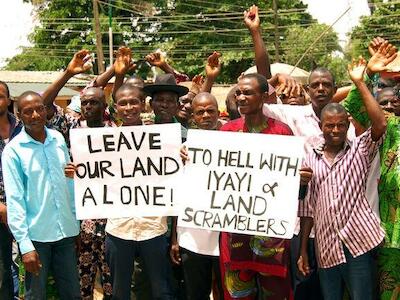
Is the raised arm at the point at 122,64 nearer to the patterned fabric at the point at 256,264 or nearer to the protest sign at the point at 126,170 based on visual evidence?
the protest sign at the point at 126,170

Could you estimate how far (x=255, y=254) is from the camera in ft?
14.9

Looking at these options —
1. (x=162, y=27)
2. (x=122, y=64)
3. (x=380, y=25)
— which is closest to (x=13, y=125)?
(x=122, y=64)

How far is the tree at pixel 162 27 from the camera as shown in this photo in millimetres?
35438

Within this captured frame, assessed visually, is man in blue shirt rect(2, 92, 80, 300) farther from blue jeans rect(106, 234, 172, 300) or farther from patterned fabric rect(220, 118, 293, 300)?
patterned fabric rect(220, 118, 293, 300)

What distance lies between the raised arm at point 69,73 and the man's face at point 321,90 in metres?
1.99

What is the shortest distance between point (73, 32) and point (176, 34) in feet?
21.4

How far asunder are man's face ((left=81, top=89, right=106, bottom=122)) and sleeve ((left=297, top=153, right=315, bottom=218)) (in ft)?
6.13

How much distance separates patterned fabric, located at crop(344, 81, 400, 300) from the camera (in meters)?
4.38

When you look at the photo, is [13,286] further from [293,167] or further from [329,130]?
[329,130]

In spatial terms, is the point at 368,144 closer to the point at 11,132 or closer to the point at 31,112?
the point at 31,112

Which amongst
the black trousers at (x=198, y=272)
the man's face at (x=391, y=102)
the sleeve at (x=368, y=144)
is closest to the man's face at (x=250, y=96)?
the sleeve at (x=368, y=144)

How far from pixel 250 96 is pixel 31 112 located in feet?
5.44

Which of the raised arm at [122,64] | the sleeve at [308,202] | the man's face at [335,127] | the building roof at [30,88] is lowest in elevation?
the building roof at [30,88]

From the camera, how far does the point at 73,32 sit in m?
37.9
